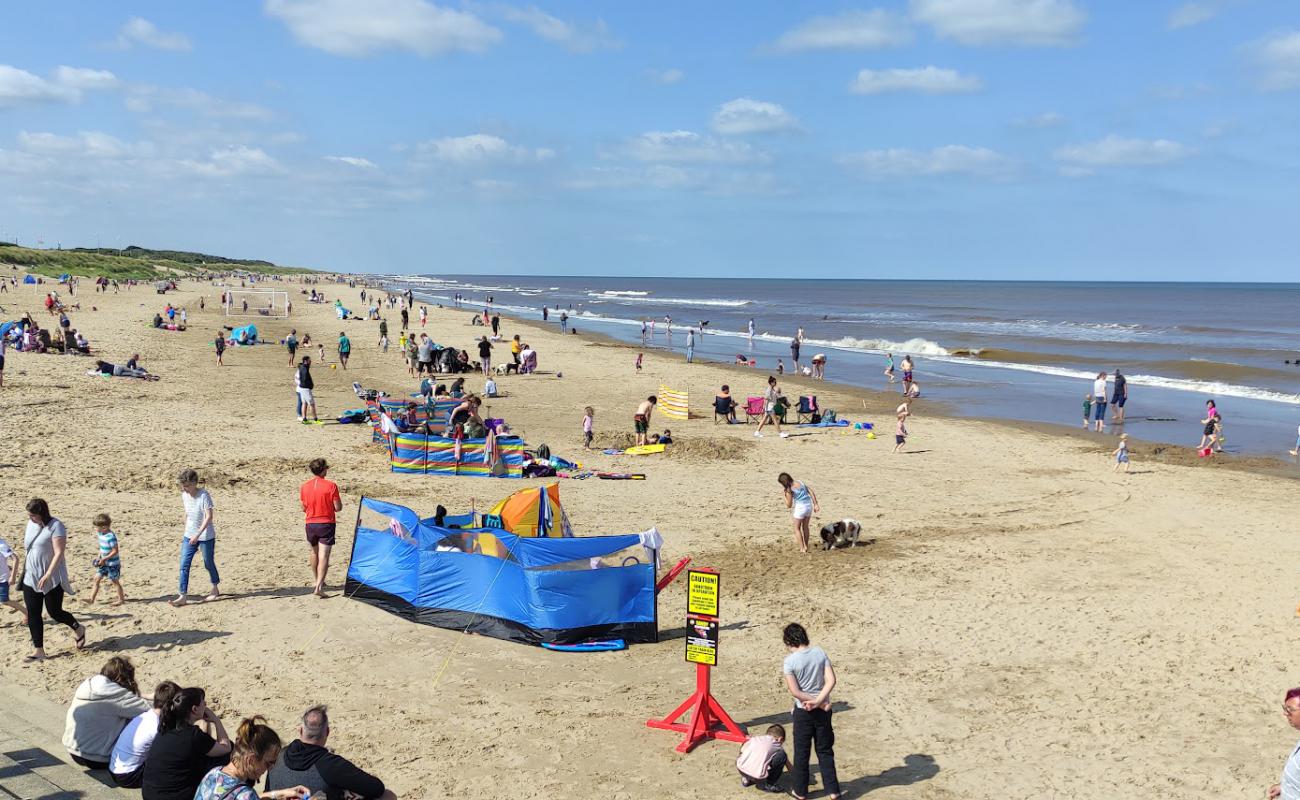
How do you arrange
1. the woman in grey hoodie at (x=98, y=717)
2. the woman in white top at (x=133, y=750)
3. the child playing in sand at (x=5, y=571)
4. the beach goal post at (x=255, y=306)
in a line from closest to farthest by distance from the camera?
1. the woman in white top at (x=133, y=750)
2. the woman in grey hoodie at (x=98, y=717)
3. the child playing in sand at (x=5, y=571)
4. the beach goal post at (x=255, y=306)

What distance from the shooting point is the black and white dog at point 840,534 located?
1290 cm

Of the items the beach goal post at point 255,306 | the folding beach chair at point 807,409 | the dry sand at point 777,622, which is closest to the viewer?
the dry sand at point 777,622

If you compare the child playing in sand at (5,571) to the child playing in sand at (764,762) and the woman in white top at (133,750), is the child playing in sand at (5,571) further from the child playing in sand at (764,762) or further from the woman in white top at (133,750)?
the child playing in sand at (764,762)

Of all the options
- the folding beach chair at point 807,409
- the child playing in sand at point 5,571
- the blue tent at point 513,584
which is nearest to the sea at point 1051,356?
the folding beach chair at point 807,409

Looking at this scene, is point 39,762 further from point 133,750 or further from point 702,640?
point 702,640

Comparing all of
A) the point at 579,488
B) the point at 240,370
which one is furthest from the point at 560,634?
the point at 240,370

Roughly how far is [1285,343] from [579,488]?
183 ft

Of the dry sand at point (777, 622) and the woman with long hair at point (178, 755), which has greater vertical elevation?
the woman with long hair at point (178, 755)

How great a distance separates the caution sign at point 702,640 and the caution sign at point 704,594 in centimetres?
6

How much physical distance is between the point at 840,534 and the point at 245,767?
915 cm

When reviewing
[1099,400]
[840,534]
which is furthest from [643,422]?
[1099,400]

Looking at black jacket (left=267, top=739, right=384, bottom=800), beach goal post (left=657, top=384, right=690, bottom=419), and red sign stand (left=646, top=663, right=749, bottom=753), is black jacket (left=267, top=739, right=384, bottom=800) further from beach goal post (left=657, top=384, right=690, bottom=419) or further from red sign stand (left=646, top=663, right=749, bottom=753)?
beach goal post (left=657, top=384, right=690, bottom=419)

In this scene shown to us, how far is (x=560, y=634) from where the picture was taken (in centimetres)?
955

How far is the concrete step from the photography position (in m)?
6.28
